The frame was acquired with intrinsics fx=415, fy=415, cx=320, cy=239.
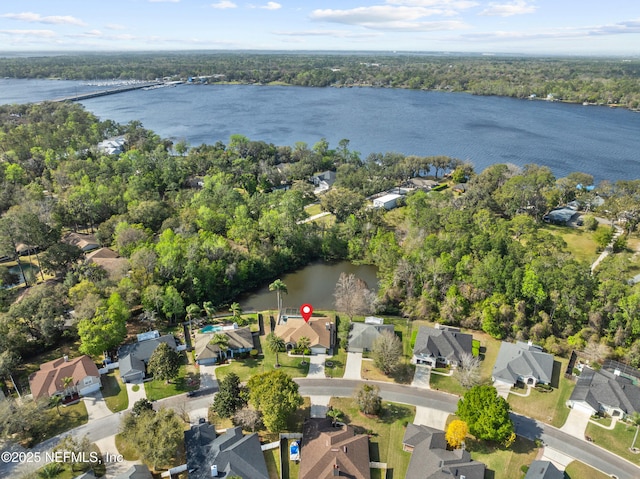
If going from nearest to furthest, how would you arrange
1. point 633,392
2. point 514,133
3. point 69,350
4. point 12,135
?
1. point 633,392
2. point 69,350
3. point 12,135
4. point 514,133

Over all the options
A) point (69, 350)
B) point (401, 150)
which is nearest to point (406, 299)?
point (69, 350)

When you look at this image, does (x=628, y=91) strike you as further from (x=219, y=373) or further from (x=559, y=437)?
(x=219, y=373)

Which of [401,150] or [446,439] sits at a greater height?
[401,150]

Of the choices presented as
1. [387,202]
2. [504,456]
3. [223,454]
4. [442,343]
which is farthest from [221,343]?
[387,202]

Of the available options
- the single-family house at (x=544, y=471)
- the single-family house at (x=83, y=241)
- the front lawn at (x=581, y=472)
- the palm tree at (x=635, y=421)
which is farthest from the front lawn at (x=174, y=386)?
the palm tree at (x=635, y=421)

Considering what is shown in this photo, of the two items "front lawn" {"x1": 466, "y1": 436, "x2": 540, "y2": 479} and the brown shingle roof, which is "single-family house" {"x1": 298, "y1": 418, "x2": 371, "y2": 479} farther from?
the brown shingle roof

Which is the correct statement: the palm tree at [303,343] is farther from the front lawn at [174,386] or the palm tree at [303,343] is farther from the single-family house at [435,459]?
the single-family house at [435,459]
